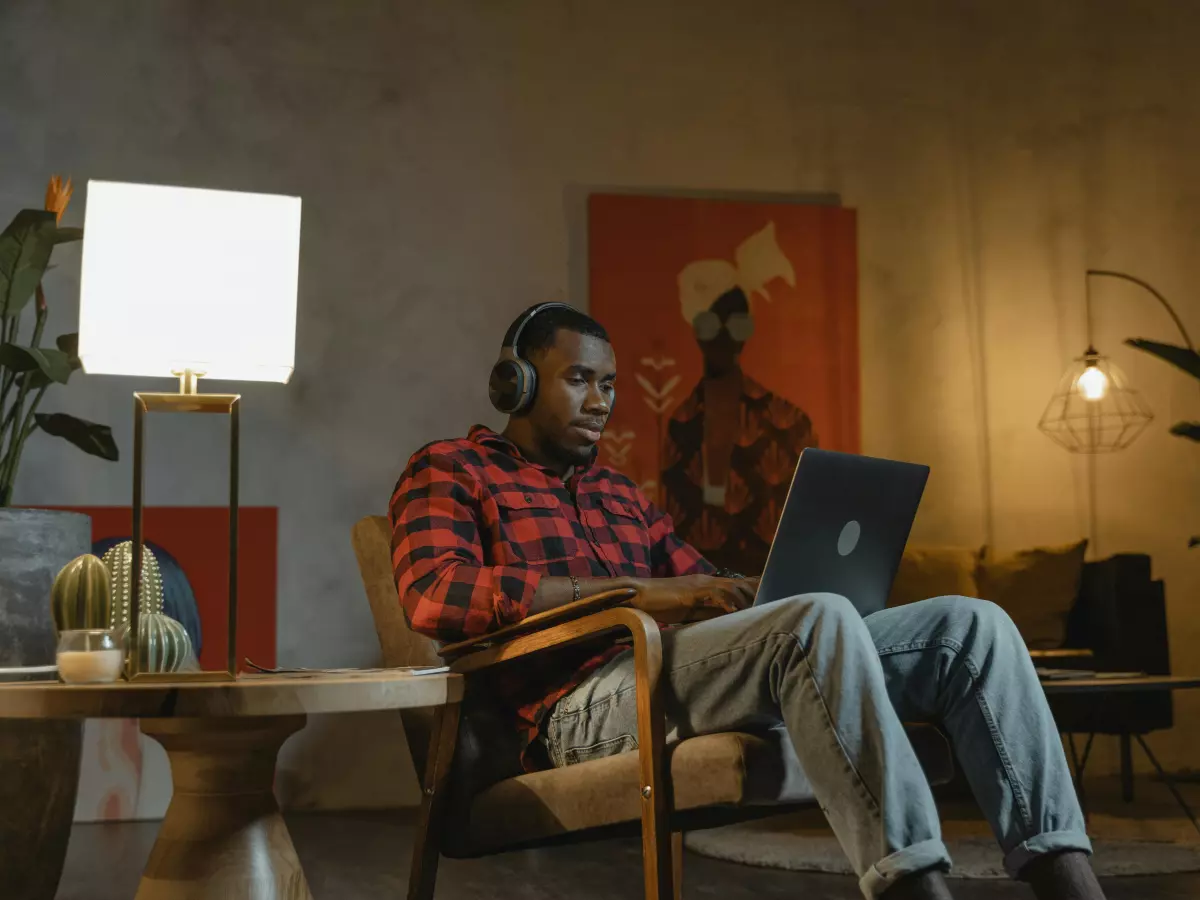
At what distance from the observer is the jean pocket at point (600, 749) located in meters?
1.80

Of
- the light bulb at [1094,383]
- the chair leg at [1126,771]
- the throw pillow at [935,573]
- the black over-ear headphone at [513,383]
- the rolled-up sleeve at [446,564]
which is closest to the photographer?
the rolled-up sleeve at [446,564]

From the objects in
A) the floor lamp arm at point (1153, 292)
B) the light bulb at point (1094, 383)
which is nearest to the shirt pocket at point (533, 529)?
the light bulb at point (1094, 383)

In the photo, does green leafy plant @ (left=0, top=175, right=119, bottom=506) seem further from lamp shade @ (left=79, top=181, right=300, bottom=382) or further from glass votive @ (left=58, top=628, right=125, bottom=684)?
glass votive @ (left=58, top=628, right=125, bottom=684)

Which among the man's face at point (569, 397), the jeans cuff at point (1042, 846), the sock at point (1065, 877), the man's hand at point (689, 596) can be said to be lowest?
the sock at point (1065, 877)

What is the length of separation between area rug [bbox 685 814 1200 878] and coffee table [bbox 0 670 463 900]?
64.4 inches

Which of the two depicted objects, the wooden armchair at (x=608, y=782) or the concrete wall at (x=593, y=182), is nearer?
the wooden armchair at (x=608, y=782)

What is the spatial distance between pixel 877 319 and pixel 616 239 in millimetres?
1006

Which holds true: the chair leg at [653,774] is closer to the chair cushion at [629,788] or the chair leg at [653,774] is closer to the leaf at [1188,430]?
the chair cushion at [629,788]

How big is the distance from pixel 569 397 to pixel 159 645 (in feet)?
2.75

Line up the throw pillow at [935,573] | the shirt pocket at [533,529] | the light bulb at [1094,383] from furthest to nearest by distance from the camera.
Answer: the light bulb at [1094,383] < the throw pillow at [935,573] < the shirt pocket at [533,529]

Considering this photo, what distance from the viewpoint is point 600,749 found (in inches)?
72.3

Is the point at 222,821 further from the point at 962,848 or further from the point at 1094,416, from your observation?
the point at 1094,416

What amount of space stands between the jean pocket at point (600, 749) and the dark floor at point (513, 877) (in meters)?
0.95

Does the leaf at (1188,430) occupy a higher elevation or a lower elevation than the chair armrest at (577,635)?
higher
